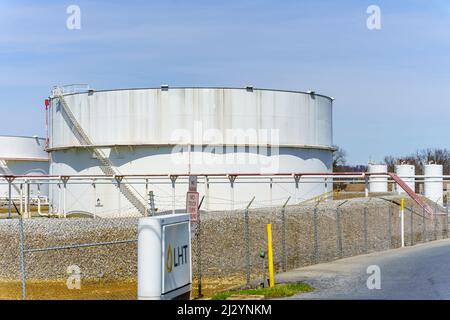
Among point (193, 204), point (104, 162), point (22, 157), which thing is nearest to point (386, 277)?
point (193, 204)

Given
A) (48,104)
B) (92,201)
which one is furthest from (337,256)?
(48,104)

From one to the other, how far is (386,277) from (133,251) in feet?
23.3

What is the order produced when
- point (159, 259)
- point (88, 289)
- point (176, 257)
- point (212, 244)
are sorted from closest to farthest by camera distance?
point (159, 259), point (176, 257), point (88, 289), point (212, 244)

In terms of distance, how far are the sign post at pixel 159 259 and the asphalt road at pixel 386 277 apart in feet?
8.45

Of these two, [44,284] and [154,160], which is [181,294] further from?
[154,160]

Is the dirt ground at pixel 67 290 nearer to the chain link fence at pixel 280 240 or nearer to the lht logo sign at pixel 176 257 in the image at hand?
the chain link fence at pixel 280 240

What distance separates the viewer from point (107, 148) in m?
38.5

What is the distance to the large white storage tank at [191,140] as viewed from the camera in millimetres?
37156

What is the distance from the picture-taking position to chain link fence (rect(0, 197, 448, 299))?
15.9 meters

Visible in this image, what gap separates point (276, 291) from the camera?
41.0 feet

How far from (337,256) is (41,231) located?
9.22m

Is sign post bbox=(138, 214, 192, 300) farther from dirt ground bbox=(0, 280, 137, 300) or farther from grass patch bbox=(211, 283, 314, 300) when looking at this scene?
dirt ground bbox=(0, 280, 137, 300)
